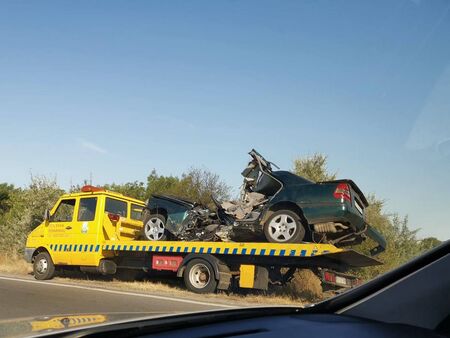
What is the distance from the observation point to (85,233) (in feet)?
45.7

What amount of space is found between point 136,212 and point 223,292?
160 inches

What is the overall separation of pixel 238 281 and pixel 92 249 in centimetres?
403

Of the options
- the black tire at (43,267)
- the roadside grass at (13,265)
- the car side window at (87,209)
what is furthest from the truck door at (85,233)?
the roadside grass at (13,265)

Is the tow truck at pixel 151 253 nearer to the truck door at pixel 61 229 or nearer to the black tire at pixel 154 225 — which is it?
the truck door at pixel 61 229

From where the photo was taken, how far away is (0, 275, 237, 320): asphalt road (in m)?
8.67

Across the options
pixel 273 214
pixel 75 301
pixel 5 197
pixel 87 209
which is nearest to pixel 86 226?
pixel 87 209

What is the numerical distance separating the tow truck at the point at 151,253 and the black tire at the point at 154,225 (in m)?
0.47

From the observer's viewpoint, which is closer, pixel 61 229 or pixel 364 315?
pixel 364 315

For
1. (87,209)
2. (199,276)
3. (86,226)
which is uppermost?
(87,209)

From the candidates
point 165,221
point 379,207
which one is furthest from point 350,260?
point 379,207

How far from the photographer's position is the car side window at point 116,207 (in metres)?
13.9

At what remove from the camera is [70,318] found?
2072 millimetres

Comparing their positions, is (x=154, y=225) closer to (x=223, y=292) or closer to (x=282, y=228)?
(x=223, y=292)

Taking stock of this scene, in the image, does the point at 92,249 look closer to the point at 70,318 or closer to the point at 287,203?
the point at 287,203
